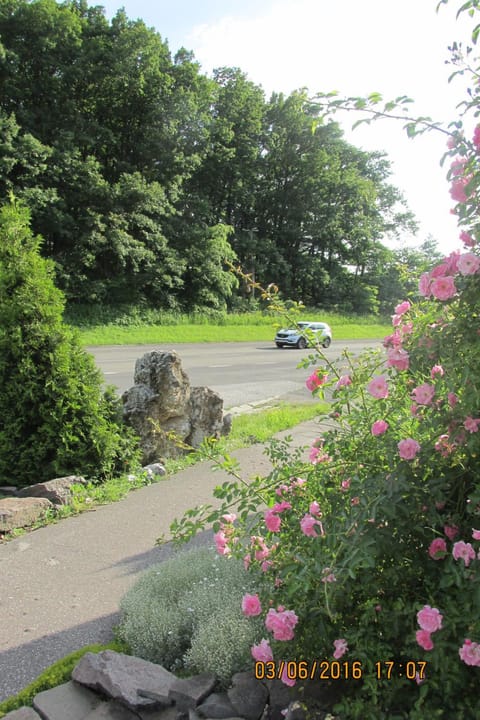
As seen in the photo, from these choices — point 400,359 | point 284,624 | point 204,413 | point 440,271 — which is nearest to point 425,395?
point 400,359

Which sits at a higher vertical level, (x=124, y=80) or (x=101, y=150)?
(x=124, y=80)

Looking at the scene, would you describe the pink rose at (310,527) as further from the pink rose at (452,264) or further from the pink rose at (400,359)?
the pink rose at (452,264)

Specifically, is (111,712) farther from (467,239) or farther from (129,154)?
(129,154)

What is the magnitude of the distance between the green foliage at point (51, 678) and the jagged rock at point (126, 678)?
0.17m

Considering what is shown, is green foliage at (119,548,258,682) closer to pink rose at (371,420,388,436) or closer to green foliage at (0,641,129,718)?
green foliage at (0,641,129,718)

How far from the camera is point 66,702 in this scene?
2.32 metres

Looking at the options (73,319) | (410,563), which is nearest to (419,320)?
(410,563)

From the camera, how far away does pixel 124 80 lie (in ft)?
115

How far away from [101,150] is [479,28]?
3677 cm

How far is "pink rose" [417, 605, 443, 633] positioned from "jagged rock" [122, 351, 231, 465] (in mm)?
4810

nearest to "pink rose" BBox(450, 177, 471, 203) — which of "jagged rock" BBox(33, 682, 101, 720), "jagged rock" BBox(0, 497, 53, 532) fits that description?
"jagged rock" BBox(33, 682, 101, 720)

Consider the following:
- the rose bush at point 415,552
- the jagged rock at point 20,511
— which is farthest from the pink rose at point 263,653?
the jagged rock at point 20,511

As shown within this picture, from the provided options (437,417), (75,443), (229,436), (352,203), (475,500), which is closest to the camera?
(475,500)

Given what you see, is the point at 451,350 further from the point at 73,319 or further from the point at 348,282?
the point at 348,282
